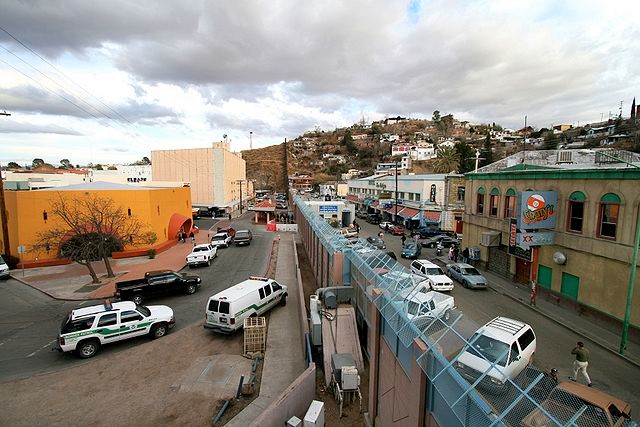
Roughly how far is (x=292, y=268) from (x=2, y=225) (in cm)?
2301

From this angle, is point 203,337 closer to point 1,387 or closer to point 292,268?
point 1,387

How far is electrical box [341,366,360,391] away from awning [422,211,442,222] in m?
35.5

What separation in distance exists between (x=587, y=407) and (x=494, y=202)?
22101 mm

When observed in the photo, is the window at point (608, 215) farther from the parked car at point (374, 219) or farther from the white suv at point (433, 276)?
the parked car at point (374, 219)

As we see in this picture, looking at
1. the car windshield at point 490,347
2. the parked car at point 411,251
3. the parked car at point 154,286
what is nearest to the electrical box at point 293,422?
the car windshield at point 490,347

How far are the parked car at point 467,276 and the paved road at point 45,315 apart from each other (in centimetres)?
1335

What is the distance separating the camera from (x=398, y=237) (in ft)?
134

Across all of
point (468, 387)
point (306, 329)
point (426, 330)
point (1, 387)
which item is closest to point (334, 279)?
point (306, 329)

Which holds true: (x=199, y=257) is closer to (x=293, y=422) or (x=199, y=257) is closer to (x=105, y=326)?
(x=105, y=326)

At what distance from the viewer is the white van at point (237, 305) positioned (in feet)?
46.6

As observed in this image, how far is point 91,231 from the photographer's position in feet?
82.2

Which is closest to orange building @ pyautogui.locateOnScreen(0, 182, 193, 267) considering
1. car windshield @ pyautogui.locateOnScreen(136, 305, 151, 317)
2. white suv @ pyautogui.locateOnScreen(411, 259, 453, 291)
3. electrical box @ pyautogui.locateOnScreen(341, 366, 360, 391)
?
car windshield @ pyautogui.locateOnScreen(136, 305, 151, 317)

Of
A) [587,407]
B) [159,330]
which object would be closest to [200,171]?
[159,330]

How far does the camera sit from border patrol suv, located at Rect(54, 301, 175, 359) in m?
12.9
